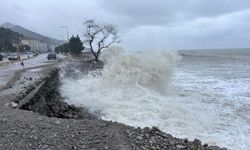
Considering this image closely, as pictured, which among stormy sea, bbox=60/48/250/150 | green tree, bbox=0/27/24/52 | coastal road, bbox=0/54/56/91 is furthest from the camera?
green tree, bbox=0/27/24/52

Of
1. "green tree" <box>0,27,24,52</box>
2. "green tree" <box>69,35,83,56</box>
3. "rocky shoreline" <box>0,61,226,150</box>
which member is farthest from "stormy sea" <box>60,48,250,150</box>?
"green tree" <box>0,27,24,52</box>

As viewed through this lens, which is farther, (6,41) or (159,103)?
(6,41)

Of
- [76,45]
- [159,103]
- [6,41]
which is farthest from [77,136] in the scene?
[6,41]

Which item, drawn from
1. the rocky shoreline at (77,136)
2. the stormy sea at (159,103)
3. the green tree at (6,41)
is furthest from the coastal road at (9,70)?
the green tree at (6,41)

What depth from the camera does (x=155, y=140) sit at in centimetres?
742

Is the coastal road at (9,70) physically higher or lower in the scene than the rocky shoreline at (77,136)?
lower

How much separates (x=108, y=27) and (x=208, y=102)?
48819 mm

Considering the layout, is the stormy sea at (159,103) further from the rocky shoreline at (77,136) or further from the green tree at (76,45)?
the green tree at (76,45)

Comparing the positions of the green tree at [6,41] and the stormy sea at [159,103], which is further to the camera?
the green tree at [6,41]

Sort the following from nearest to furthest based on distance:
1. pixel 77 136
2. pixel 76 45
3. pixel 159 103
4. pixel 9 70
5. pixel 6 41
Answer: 1. pixel 77 136
2. pixel 159 103
3. pixel 9 70
4. pixel 76 45
5. pixel 6 41

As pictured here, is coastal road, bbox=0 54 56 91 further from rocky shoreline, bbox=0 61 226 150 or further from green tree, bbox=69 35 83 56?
green tree, bbox=69 35 83 56

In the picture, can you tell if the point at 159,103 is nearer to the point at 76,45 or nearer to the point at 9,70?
the point at 9,70

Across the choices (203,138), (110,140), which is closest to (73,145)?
(110,140)

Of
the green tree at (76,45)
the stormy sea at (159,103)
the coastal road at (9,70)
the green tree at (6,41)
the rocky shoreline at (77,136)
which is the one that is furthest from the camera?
the green tree at (6,41)
